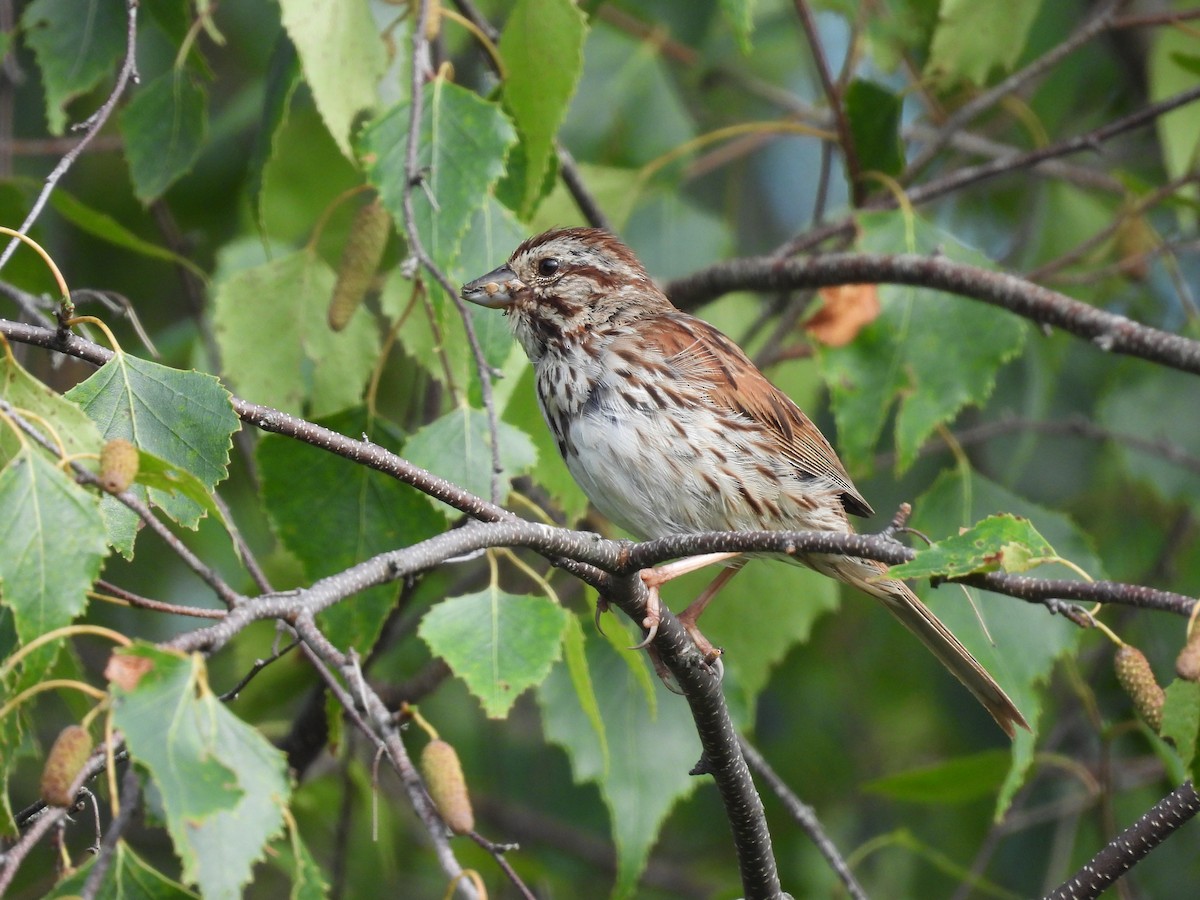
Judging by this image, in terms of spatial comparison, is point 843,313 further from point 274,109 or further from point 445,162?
point 274,109

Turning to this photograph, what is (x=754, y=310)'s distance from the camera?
5332mm

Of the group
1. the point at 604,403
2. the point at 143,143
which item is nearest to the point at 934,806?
the point at 604,403

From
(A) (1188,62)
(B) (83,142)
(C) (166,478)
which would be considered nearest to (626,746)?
(B) (83,142)

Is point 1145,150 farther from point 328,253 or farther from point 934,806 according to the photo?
point 328,253

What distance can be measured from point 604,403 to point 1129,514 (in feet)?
11.6

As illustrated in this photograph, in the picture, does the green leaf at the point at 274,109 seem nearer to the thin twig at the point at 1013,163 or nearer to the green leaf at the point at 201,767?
the thin twig at the point at 1013,163

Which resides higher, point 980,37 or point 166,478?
point 980,37

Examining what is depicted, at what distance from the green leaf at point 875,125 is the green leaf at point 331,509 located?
6.63 feet

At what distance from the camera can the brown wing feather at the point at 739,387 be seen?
3918 millimetres

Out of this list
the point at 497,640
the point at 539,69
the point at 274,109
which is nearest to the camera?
the point at 497,640

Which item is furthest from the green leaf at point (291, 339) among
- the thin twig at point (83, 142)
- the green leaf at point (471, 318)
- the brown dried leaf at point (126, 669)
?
the brown dried leaf at point (126, 669)

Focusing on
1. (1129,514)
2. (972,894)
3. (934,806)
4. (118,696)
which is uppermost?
(118,696)

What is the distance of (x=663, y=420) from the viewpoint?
12.3 ft

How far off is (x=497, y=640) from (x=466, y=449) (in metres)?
0.50
